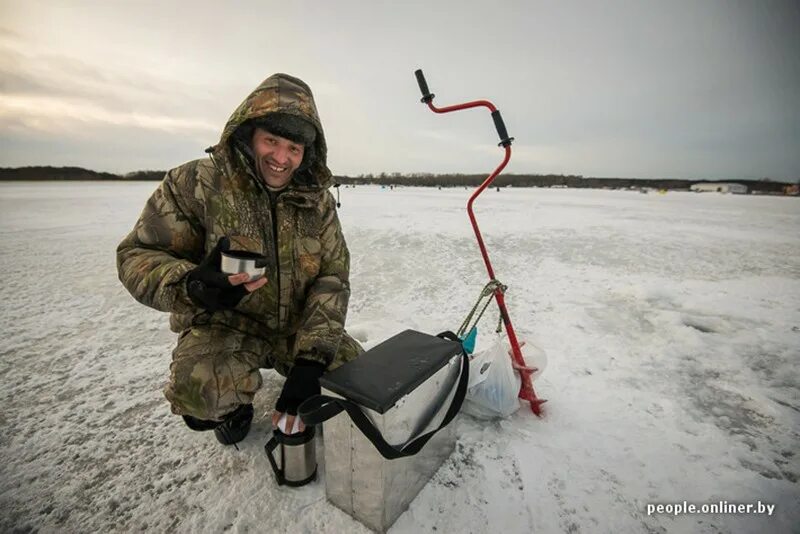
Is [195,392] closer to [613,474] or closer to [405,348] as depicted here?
[405,348]

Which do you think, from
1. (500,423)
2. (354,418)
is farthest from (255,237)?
(500,423)

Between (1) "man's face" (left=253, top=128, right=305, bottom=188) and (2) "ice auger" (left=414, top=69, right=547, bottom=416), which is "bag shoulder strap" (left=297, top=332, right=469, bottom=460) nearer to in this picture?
(2) "ice auger" (left=414, top=69, right=547, bottom=416)

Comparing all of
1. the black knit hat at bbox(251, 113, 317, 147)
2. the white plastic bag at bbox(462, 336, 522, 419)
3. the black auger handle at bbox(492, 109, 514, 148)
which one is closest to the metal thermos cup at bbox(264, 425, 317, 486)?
the white plastic bag at bbox(462, 336, 522, 419)

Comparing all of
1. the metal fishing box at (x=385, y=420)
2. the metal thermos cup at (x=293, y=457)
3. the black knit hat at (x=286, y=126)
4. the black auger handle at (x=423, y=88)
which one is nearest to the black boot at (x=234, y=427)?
the metal thermos cup at (x=293, y=457)

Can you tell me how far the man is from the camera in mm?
1745

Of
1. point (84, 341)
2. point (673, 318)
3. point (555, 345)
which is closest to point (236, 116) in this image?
point (84, 341)

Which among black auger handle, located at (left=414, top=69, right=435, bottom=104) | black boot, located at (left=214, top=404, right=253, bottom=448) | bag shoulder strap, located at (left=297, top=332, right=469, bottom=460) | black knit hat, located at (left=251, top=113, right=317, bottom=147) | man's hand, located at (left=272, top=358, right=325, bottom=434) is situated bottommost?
black boot, located at (left=214, top=404, right=253, bottom=448)

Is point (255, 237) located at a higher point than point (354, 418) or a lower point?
Result: higher

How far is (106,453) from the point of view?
6.00 ft

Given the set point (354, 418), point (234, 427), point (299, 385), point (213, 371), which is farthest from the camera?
point (234, 427)

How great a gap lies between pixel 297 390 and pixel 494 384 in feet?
A: 3.68

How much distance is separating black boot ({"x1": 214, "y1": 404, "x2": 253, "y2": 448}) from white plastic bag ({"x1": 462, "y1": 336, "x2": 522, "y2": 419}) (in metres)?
1.29

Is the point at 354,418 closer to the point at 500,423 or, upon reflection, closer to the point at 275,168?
the point at 500,423

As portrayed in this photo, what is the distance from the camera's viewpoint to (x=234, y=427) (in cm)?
192
